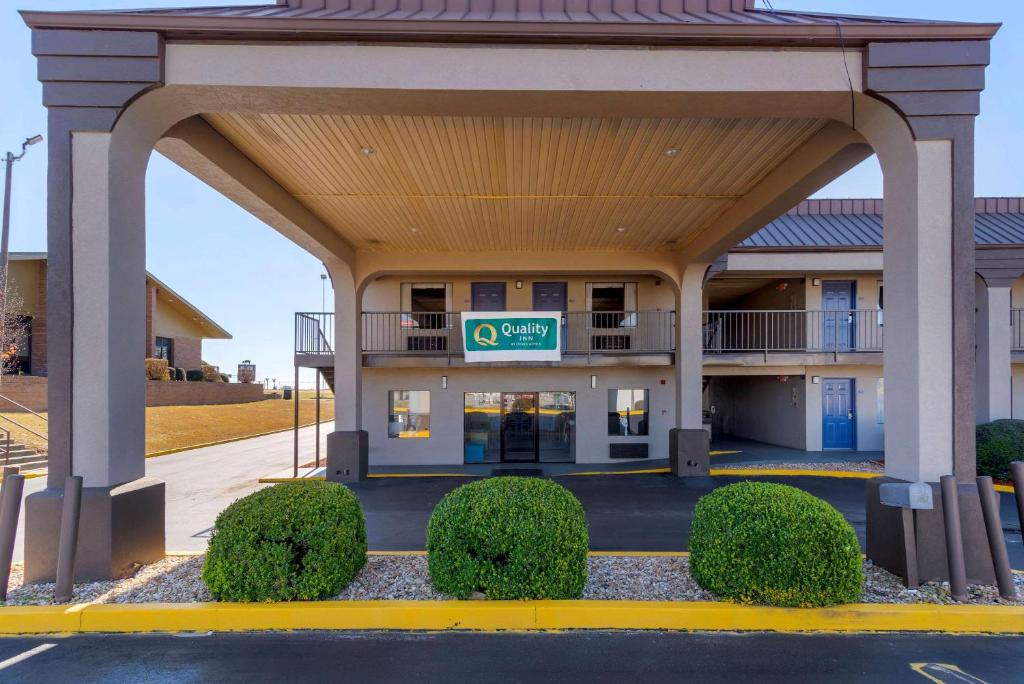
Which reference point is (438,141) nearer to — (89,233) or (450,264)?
(89,233)

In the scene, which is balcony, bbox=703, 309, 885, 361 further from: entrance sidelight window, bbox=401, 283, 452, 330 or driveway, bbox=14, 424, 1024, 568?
entrance sidelight window, bbox=401, 283, 452, 330

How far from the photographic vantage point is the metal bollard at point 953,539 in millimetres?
4688

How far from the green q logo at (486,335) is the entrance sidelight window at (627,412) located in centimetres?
387

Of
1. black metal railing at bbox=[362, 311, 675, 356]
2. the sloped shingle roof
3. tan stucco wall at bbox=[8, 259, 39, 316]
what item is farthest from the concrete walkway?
the sloped shingle roof

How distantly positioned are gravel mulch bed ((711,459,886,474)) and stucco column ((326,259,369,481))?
8.61 m

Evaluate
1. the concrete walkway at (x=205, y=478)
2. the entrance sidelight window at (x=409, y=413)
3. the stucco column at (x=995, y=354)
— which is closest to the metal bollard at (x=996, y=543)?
the concrete walkway at (x=205, y=478)

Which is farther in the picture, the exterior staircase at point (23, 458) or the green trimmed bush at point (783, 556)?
the exterior staircase at point (23, 458)

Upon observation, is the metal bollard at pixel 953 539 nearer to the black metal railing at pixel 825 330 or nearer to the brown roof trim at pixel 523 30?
the brown roof trim at pixel 523 30

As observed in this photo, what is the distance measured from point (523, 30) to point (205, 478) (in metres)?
12.3

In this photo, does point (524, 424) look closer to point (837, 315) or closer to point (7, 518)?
point (837, 315)

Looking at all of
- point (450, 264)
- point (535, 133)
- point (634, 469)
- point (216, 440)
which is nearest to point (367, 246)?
point (450, 264)

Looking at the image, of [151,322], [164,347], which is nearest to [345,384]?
[151,322]

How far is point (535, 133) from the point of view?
6832mm

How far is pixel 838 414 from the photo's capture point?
15.2 m
